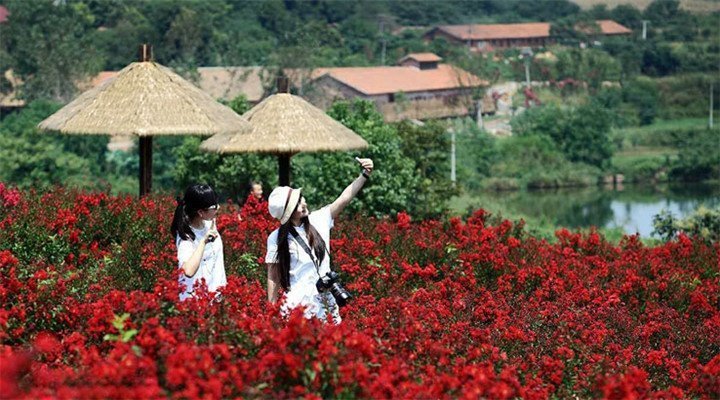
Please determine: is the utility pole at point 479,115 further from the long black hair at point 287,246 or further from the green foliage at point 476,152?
the long black hair at point 287,246

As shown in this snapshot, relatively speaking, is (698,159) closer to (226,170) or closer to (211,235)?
(226,170)

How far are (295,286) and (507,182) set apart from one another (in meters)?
34.8

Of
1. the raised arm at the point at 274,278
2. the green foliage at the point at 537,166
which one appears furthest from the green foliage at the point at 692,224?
the green foliage at the point at 537,166

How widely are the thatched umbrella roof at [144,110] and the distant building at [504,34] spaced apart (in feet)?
222

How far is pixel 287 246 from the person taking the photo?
5.32m

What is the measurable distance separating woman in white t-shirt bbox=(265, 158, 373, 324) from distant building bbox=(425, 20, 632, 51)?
73.4 meters

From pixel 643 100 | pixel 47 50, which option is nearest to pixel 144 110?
pixel 47 50

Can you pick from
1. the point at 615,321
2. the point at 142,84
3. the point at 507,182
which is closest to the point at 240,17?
the point at 507,182

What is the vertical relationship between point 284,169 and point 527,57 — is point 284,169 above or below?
above

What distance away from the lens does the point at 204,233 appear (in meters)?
5.40

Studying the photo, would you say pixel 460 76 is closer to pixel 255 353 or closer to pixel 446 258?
pixel 446 258

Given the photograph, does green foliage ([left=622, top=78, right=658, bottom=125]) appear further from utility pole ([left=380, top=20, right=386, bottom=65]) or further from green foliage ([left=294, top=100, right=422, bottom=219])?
green foliage ([left=294, top=100, right=422, bottom=219])

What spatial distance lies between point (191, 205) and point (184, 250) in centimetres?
21

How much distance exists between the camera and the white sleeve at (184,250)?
527cm
